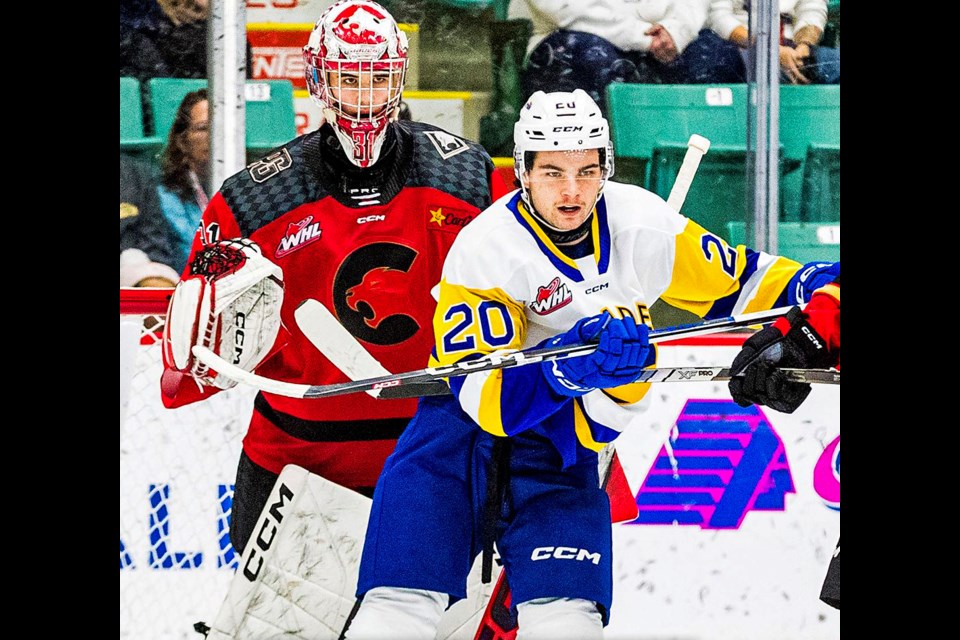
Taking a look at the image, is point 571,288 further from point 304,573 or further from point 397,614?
point 304,573

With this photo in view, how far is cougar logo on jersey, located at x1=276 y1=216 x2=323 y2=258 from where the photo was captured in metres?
2.94

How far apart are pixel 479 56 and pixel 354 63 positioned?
61cm

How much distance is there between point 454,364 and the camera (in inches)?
101

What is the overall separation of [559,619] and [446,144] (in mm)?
1026

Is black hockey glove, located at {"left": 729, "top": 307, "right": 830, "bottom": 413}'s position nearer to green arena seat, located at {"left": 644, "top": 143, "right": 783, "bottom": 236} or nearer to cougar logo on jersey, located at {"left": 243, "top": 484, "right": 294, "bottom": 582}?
green arena seat, located at {"left": 644, "top": 143, "right": 783, "bottom": 236}

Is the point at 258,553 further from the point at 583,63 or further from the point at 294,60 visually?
the point at 583,63

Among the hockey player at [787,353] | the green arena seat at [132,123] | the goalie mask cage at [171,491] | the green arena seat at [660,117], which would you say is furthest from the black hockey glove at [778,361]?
the green arena seat at [132,123]

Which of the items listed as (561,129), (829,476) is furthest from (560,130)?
(829,476)

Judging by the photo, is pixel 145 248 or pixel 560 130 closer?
pixel 560 130

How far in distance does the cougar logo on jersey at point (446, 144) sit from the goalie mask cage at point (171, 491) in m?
0.72

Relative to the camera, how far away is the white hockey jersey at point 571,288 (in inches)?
101

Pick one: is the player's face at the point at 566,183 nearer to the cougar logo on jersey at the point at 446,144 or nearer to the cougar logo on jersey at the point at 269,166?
the cougar logo on jersey at the point at 446,144

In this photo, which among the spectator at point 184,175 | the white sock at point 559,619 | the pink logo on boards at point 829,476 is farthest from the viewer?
the pink logo on boards at point 829,476
